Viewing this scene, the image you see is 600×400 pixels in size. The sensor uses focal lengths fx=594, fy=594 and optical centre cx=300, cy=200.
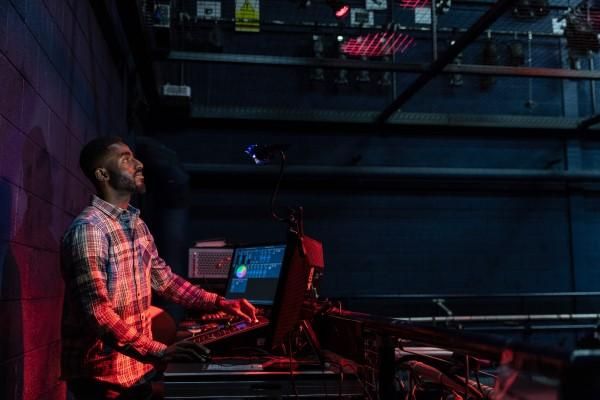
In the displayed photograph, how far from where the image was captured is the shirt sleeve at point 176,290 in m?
2.15

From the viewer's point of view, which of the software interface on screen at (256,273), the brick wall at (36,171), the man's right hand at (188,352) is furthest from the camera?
the software interface on screen at (256,273)

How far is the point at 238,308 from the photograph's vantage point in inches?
82.8

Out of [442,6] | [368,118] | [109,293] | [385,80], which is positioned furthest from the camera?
[385,80]

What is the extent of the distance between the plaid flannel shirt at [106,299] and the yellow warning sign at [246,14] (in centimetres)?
502

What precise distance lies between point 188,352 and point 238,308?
66cm

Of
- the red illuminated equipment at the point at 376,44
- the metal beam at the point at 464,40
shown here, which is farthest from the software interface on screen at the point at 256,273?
the red illuminated equipment at the point at 376,44

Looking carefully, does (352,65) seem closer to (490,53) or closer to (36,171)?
(490,53)

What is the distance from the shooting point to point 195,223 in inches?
249

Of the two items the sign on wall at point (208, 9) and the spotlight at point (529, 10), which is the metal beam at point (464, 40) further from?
the sign on wall at point (208, 9)

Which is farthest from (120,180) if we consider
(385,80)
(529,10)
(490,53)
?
(529,10)

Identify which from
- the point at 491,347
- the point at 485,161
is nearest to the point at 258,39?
the point at 485,161

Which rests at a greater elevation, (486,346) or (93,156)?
(93,156)

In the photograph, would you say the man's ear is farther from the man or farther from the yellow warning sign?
the yellow warning sign

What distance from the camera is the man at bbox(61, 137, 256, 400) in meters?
1.54
